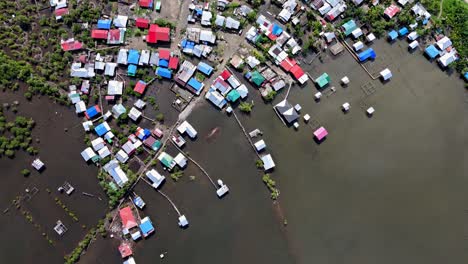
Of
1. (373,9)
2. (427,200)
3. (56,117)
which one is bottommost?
(427,200)

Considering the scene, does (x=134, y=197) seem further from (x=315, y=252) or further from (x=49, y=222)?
(x=315, y=252)

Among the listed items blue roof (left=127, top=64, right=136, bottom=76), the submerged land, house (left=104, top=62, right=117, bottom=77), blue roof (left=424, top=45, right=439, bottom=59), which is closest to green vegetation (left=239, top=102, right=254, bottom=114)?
the submerged land

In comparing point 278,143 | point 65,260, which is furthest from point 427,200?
point 65,260

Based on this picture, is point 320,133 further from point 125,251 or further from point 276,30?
point 125,251

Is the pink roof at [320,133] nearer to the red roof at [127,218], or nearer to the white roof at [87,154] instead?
the red roof at [127,218]

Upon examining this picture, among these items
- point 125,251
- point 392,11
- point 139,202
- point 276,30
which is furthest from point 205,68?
point 392,11

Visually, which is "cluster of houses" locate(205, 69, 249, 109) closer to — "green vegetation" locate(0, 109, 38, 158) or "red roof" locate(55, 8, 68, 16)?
"red roof" locate(55, 8, 68, 16)

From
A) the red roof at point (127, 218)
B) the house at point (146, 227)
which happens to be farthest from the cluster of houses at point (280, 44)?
the red roof at point (127, 218)
